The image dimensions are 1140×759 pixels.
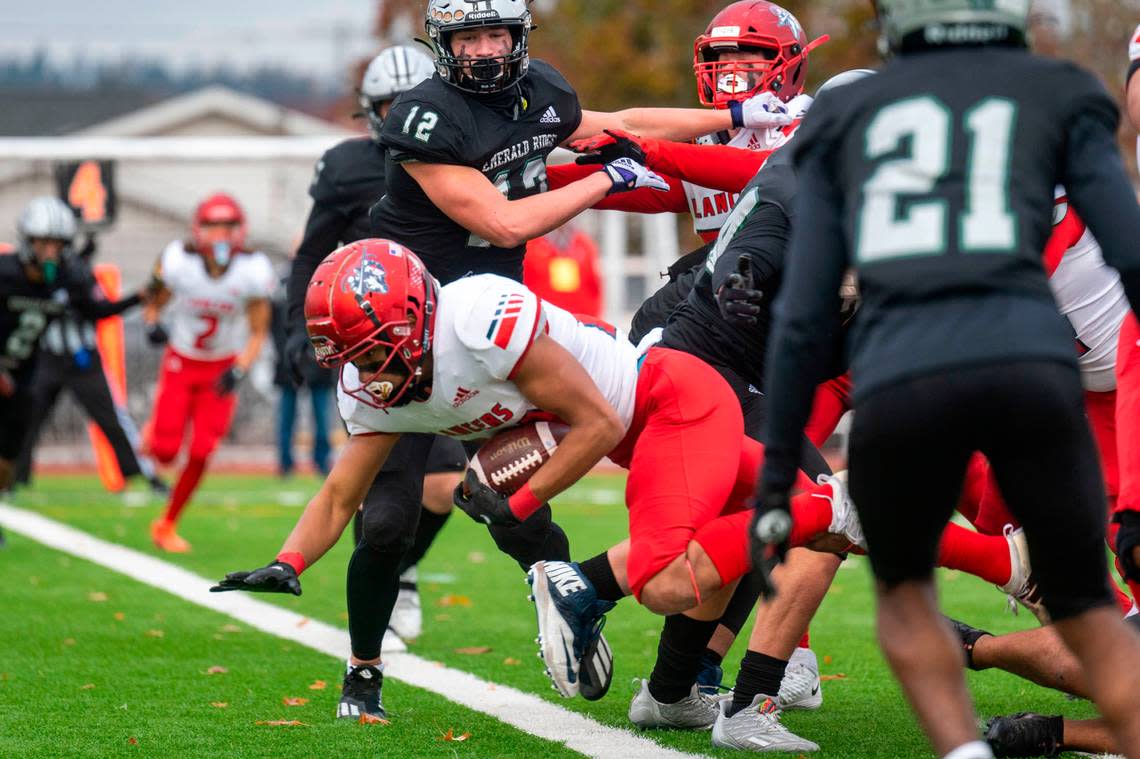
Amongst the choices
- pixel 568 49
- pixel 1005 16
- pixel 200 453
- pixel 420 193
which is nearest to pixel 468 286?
pixel 420 193

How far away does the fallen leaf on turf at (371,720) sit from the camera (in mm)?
4531

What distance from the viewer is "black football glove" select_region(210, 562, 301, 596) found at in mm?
3742

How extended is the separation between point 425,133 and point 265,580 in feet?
4.41

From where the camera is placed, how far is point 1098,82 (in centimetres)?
278

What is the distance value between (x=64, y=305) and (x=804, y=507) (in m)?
6.64

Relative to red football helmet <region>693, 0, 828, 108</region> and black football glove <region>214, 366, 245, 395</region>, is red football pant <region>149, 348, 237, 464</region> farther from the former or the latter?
red football helmet <region>693, 0, 828, 108</region>

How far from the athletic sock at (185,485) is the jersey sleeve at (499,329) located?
212 inches

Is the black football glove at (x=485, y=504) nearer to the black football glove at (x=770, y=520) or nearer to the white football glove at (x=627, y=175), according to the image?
the white football glove at (x=627, y=175)

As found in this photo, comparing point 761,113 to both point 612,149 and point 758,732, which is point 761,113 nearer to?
point 612,149

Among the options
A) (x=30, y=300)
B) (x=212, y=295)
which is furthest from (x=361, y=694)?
(x=212, y=295)

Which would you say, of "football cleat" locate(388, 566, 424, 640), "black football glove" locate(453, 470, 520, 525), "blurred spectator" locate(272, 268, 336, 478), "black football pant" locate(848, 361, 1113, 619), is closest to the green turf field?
"football cleat" locate(388, 566, 424, 640)

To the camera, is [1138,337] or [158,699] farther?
[158,699]

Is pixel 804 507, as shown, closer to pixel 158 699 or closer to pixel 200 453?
pixel 158 699

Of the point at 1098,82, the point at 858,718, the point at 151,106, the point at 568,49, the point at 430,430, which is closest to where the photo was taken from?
the point at 1098,82
